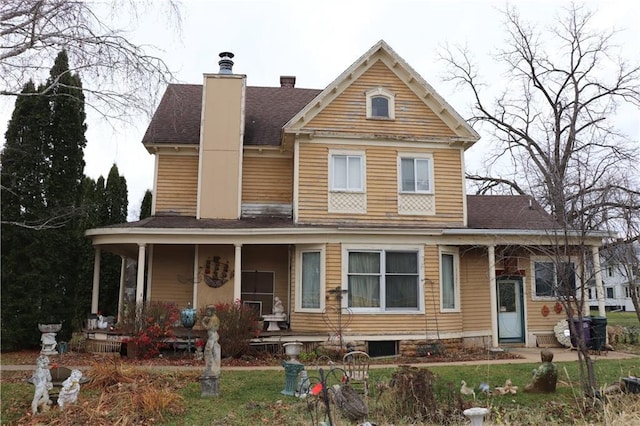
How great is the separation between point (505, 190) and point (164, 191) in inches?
868

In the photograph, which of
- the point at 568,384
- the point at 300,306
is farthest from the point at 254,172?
the point at 568,384

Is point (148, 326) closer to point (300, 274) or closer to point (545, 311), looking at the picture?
point (300, 274)

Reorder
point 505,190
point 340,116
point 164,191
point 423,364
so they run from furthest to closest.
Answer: point 505,190
point 164,191
point 340,116
point 423,364

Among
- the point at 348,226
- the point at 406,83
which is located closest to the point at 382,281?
the point at 348,226

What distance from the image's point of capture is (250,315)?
12.9 metres

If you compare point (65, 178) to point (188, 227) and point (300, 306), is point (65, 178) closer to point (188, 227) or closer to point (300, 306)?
point (188, 227)

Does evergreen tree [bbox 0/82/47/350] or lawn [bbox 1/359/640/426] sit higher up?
evergreen tree [bbox 0/82/47/350]

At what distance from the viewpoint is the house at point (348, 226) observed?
14.0 meters

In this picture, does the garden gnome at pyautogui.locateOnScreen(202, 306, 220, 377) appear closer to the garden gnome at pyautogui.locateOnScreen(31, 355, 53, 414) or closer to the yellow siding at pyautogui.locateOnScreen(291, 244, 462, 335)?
the garden gnome at pyautogui.locateOnScreen(31, 355, 53, 414)

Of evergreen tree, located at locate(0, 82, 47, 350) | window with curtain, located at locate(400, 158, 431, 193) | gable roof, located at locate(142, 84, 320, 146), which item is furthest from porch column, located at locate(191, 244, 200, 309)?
window with curtain, located at locate(400, 158, 431, 193)

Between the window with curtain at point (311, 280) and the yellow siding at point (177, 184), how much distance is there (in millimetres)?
4286

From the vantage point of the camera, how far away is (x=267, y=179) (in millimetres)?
16578

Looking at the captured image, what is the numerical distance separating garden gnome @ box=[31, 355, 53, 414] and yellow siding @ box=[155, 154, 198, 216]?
905cm

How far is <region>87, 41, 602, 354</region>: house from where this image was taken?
45.8 ft
